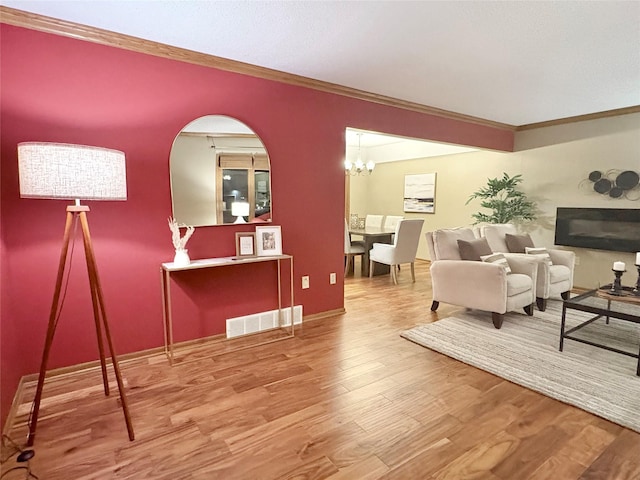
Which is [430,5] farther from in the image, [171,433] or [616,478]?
[171,433]

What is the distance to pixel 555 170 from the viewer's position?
4984mm

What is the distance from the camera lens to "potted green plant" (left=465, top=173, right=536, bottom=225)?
5211 millimetres

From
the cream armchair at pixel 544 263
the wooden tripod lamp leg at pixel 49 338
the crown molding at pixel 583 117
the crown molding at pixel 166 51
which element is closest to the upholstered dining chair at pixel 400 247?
the cream armchair at pixel 544 263

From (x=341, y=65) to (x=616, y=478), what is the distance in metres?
3.07

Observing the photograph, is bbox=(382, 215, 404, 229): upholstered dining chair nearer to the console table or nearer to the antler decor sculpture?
the console table

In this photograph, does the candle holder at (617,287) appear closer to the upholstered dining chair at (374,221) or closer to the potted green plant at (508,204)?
the potted green plant at (508,204)

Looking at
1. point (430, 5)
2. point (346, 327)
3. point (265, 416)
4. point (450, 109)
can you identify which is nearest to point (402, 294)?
point (346, 327)

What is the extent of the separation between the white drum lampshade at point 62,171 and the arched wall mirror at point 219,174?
3.12 feet

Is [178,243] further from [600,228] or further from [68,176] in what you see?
[600,228]

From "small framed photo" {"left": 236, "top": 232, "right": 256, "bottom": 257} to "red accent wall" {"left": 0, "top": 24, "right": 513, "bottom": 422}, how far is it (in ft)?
0.32

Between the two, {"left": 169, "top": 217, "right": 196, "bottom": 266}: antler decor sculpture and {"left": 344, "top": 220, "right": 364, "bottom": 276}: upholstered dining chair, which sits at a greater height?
{"left": 169, "top": 217, "right": 196, "bottom": 266}: antler decor sculpture

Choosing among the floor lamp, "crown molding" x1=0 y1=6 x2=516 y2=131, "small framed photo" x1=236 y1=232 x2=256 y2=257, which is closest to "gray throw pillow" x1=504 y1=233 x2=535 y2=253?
"crown molding" x1=0 y1=6 x2=516 y2=131

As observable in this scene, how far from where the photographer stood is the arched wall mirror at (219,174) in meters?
2.75

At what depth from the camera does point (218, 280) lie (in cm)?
299
